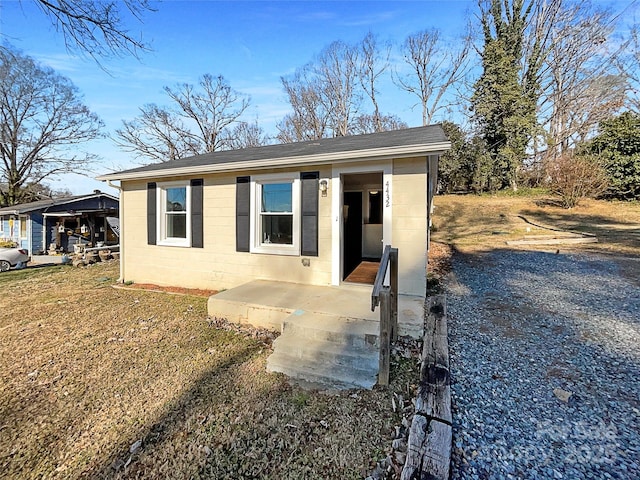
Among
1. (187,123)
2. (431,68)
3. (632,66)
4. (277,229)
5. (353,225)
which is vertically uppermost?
(431,68)

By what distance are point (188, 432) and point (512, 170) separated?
19.9 meters

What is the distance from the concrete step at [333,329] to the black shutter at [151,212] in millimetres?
4754

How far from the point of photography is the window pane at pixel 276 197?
5.57 metres

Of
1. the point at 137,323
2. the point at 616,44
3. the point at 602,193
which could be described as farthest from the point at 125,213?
the point at 616,44

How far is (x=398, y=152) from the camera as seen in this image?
14.4 ft

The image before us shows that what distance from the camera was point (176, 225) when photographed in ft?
22.6

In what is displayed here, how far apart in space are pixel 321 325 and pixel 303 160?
2.82m

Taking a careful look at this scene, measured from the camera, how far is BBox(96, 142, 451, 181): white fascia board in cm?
430

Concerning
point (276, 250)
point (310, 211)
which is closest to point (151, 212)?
point (276, 250)

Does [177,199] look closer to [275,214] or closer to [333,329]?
[275,214]

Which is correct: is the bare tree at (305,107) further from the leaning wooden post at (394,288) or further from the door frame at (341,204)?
the leaning wooden post at (394,288)

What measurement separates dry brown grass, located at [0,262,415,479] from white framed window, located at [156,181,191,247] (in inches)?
106

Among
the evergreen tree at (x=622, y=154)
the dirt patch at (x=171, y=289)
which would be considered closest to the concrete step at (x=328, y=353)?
the dirt patch at (x=171, y=289)

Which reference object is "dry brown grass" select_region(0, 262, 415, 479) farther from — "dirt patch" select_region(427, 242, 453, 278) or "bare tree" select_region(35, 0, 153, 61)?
"dirt patch" select_region(427, 242, 453, 278)
